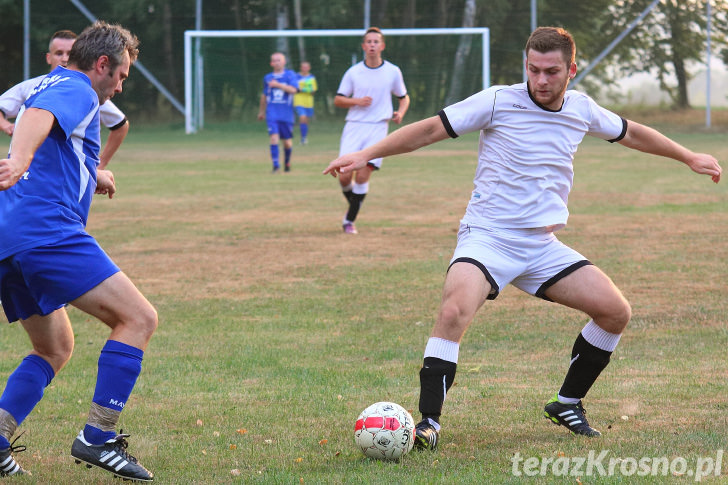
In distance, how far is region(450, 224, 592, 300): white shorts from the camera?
4605mm

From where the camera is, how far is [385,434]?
4316 millimetres

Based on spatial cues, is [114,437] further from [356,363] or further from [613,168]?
[613,168]

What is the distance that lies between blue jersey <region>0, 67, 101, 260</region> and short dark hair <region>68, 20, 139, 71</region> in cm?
7

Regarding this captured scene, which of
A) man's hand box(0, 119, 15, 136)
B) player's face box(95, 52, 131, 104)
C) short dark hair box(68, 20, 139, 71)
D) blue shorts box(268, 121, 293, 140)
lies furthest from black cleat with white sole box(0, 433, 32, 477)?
blue shorts box(268, 121, 293, 140)

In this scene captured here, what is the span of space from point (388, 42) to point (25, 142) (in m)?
29.7

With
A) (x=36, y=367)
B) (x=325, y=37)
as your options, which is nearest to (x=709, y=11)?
(x=325, y=37)

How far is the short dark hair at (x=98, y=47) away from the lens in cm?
404

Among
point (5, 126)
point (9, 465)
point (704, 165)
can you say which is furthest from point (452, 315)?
point (5, 126)

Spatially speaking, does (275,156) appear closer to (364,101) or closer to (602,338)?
(364,101)

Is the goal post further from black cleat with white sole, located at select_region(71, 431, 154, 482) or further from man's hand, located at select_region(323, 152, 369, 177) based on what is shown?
black cleat with white sole, located at select_region(71, 431, 154, 482)

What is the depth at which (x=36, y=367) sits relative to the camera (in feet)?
13.9

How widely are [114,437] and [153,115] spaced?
107 feet

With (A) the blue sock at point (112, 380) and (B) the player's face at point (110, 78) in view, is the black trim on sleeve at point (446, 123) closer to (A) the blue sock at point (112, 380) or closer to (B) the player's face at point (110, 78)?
(B) the player's face at point (110, 78)

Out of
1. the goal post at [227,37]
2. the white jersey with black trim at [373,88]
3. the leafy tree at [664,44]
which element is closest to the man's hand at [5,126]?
the white jersey with black trim at [373,88]
